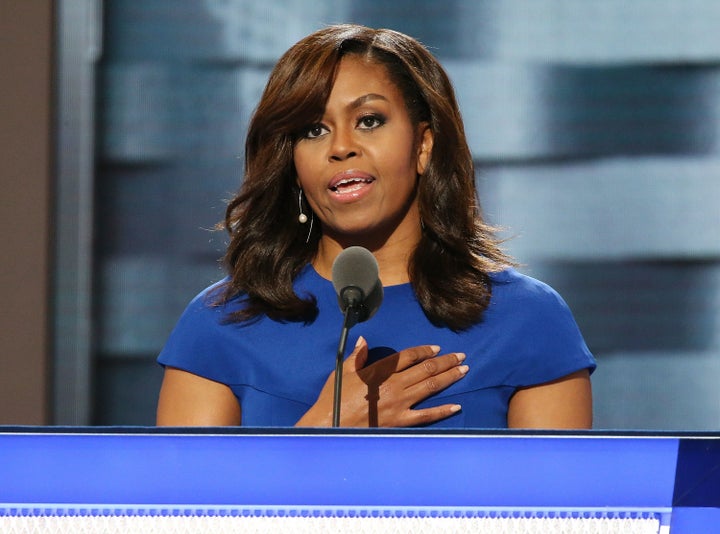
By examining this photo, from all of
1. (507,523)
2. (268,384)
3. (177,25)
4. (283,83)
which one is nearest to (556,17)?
(177,25)

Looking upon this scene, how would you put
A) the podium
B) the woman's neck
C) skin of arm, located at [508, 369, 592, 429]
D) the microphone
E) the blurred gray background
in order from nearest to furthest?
the podium < the microphone < skin of arm, located at [508, 369, 592, 429] < the woman's neck < the blurred gray background

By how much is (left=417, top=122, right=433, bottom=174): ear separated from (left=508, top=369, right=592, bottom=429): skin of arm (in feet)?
1.19

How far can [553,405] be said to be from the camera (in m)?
1.46

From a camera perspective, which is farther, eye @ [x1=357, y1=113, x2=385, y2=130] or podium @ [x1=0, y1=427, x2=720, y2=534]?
eye @ [x1=357, y1=113, x2=385, y2=130]

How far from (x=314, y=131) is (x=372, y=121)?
0.08 m

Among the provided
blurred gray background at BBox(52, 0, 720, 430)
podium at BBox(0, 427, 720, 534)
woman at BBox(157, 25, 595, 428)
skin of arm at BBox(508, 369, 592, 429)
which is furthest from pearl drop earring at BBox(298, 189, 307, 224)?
blurred gray background at BBox(52, 0, 720, 430)

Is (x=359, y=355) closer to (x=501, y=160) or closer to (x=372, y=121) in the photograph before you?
(x=372, y=121)

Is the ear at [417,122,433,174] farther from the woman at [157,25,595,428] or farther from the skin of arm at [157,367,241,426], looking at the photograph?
the skin of arm at [157,367,241,426]

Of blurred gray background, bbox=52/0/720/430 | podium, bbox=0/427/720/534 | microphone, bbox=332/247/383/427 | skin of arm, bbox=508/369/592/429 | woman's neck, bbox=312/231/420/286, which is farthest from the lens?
blurred gray background, bbox=52/0/720/430

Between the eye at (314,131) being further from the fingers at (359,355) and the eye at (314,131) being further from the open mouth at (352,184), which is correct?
the fingers at (359,355)

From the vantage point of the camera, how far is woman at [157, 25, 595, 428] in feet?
4.76

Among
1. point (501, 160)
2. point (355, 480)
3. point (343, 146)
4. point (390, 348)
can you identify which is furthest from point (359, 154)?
point (501, 160)

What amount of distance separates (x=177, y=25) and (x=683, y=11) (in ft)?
4.66

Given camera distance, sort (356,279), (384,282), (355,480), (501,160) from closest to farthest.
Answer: (355,480) → (356,279) → (384,282) → (501,160)
